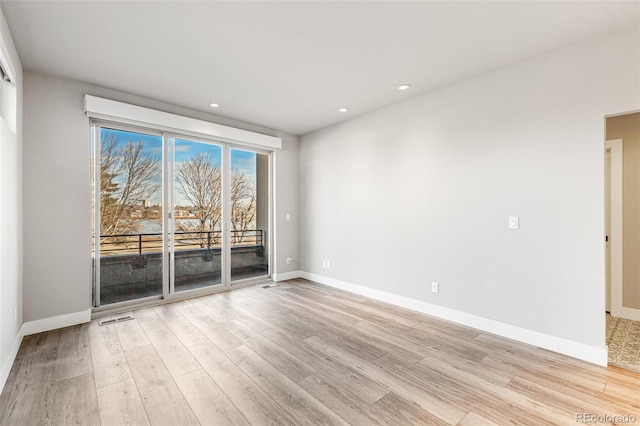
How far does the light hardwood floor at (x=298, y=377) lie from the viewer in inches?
71.8

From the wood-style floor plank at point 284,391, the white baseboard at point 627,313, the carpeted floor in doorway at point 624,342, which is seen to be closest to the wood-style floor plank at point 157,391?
the wood-style floor plank at point 284,391

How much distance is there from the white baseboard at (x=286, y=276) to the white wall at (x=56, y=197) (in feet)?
8.71

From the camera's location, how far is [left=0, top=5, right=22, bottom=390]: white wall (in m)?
2.17

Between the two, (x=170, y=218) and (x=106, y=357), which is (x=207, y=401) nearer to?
(x=106, y=357)

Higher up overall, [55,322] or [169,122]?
[169,122]

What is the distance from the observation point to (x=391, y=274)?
13.1 ft

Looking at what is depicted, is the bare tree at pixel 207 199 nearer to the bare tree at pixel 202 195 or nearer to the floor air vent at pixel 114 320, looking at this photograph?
the bare tree at pixel 202 195

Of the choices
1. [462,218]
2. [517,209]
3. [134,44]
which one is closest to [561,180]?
[517,209]

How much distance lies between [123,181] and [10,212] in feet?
4.61

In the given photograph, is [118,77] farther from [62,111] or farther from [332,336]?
[332,336]

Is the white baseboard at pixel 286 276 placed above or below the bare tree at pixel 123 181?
below

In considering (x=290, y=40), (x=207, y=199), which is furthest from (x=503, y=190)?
(x=207, y=199)

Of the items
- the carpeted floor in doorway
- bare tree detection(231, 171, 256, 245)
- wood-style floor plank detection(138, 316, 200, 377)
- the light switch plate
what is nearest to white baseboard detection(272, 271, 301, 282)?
bare tree detection(231, 171, 256, 245)

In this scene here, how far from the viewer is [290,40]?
2492 mm
